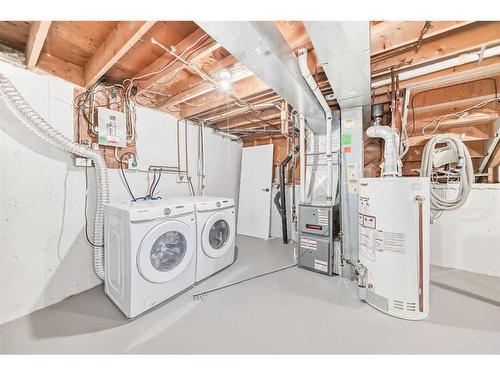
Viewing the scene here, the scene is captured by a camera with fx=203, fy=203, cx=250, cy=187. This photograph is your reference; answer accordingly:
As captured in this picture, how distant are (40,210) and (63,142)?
2.06 ft

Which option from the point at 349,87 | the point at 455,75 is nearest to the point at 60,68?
the point at 349,87

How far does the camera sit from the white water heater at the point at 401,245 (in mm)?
1608

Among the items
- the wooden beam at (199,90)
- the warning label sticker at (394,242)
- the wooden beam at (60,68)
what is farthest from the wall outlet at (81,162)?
the warning label sticker at (394,242)

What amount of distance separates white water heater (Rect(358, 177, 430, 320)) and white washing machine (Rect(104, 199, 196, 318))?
1730 millimetres

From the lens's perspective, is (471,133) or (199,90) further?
(471,133)

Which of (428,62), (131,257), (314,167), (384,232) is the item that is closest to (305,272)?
(384,232)

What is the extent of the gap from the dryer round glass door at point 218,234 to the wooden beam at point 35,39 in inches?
73.4

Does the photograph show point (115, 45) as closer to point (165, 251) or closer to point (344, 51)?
point (344, 51)

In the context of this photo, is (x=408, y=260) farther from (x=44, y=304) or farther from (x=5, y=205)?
(x=5, y=205)

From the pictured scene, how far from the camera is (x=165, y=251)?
195cm

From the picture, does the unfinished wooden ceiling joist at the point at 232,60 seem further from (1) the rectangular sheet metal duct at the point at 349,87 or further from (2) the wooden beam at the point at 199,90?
(1) the rectangular sheet metal duct at the point at 349,87

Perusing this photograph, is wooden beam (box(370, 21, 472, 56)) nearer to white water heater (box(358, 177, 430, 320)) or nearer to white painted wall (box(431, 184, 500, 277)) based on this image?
white water heater (box(358, 177, 430, 320))
